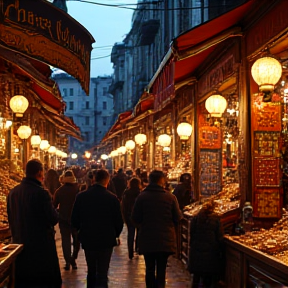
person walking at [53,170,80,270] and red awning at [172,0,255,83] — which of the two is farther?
person walking at [53,170,80,270]

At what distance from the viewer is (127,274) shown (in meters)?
10.2

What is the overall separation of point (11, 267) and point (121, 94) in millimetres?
56633

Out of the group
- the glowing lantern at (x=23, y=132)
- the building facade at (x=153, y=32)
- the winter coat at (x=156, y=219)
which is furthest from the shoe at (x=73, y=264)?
the glowing lantern at (x=23, y=132)

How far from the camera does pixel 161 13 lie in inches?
1227

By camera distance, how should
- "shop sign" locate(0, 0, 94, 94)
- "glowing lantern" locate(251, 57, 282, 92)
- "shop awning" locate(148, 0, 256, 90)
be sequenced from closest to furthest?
1. "shop sign" locate(0, 0, 94, 94)
2. "glowing lantern" locate(251, 57, 282, 92)
3. "shop awning" locate(148, 0, 256, 90)

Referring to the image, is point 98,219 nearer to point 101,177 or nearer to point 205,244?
point 101,177

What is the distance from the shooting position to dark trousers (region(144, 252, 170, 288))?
25.6ft

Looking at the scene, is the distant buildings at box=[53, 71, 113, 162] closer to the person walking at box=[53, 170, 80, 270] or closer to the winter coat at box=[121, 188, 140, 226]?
the winter coat at box=[121, 188, 140, 226]

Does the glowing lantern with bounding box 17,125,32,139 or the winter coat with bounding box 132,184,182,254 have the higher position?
the glowing lantern with bounding box 17,125,32,139

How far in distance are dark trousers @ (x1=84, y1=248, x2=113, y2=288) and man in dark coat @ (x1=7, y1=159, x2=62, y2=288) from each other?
678 mm

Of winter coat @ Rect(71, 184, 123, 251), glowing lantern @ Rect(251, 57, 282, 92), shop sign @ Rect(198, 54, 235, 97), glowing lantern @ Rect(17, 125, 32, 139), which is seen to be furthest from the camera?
glowing lantern @ Rect(17, 125, 32, 139)

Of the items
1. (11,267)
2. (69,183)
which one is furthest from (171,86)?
(11,267)

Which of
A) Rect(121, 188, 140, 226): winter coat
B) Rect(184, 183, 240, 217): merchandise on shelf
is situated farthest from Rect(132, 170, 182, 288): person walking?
Rect(121, 188, 140, 226): winter coat

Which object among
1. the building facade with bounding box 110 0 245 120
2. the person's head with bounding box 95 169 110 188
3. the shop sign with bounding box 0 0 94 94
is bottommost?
the person's head with bounding box 95 169 110 188
